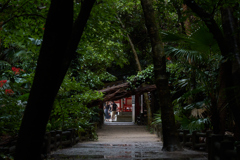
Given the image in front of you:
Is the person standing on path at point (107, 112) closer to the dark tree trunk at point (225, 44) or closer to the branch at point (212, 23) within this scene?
the dark tree trunk at point (225, 44)

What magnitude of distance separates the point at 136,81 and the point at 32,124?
12.8 m

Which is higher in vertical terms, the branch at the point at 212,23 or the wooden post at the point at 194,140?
the branch at the point at 212,23

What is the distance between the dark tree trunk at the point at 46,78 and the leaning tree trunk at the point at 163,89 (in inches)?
158

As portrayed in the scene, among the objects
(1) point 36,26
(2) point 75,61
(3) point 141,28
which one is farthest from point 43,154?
(3) point 141,28

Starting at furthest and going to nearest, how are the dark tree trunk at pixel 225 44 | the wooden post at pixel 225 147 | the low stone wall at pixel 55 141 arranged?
the low stone wall at pixel 55 141 → the dark tree trunk at pixel 225 44 → the wooden post at pixel 225 147

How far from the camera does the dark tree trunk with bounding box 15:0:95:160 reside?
3.29 metres

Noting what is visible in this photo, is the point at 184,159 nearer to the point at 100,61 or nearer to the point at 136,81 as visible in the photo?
the point at 136,81

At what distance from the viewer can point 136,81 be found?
16.0 m

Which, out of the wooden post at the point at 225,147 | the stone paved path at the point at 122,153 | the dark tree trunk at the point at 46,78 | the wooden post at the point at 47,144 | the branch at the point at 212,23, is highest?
the branch at the point at 212,23

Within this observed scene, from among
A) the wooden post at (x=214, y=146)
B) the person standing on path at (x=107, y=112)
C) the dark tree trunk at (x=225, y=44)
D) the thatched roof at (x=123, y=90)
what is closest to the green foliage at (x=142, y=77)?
the thatched roof at (x=123, y=90)

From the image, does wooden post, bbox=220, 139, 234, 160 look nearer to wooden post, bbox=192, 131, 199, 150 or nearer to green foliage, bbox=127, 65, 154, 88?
wooden post, bbox=192, 131, 199, 150

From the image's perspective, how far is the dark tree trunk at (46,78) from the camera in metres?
3.29

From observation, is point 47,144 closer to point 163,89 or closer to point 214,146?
point 163,89

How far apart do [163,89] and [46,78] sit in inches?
165
